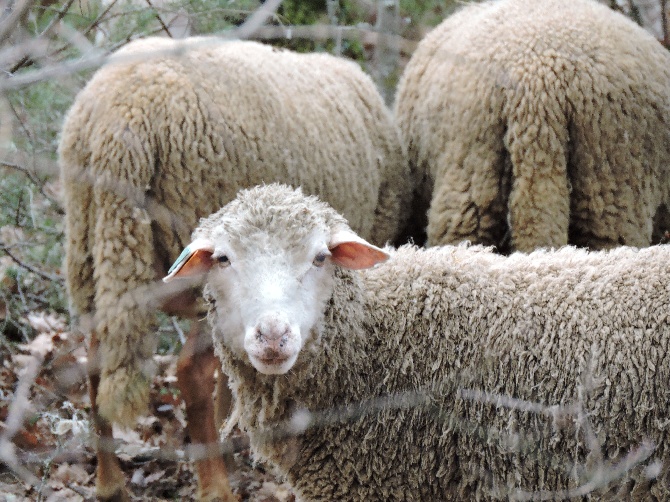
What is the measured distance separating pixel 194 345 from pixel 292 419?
1.06 meters

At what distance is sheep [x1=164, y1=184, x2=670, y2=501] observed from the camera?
8.87ft

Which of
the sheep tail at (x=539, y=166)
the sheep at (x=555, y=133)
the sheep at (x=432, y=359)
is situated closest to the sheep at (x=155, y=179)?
the sheep at (x=432, y=359)

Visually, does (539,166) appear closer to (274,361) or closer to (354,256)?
(354,256)

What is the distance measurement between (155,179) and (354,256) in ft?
3.69

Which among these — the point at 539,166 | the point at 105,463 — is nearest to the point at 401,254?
the point at 539,166

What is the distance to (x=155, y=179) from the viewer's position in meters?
3.70

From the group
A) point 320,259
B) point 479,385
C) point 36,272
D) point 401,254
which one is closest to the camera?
point 479,385

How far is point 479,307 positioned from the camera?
9.74 ft

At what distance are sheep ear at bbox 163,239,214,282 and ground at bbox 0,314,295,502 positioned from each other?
0.85m

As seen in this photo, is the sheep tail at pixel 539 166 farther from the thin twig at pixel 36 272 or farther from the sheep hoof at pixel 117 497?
A: the thin twig at pixel 36 272

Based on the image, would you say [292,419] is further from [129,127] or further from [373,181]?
[373,181]


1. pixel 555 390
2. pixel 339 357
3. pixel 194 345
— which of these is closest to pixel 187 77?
pixel 194 345

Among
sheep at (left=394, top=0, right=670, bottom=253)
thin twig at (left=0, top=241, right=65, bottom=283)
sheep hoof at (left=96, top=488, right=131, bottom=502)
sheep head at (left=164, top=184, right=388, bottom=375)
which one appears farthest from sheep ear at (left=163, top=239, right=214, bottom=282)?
thin twig at (left=0, top=241, right=65, bottom=283)

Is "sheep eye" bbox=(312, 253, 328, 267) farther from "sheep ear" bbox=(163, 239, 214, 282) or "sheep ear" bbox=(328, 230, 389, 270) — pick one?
"sheep ear" bbox=(163, 239, 214, 282)
